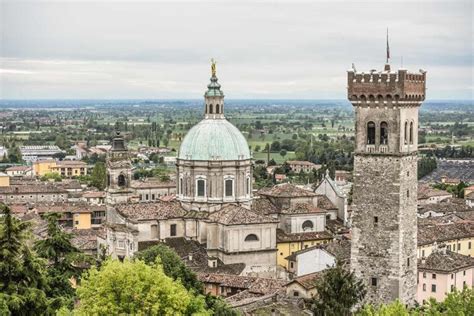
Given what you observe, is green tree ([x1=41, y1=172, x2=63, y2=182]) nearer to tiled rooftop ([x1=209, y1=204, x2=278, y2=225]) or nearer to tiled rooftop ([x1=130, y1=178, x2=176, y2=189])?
tiled rooftop ([x1=130, y1=178, x2=176, y2=189])

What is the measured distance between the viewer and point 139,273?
1120 inches

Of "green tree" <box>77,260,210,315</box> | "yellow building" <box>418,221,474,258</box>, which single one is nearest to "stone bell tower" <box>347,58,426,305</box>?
"green tree" <box>77,260,210,315</box>

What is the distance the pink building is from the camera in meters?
46.8

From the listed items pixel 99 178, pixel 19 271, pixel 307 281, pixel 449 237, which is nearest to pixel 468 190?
pixel 449 237

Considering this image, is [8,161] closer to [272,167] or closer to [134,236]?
[272,167]

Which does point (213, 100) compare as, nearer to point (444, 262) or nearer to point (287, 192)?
point (287, 192)

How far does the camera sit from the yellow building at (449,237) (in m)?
54.1

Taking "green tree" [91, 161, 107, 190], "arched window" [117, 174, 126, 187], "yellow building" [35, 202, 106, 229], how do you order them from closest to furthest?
"arched window" [117, 174, 126, 187] < "yellow building" [35, 202, 106, 229] < "green tree" [91, 161, 107, 190]

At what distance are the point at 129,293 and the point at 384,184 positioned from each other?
13.7 m

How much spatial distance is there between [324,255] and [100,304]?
2378 cm

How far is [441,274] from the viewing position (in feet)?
153

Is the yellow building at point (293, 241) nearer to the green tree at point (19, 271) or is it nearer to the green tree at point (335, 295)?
the green tree at point (335, 295)

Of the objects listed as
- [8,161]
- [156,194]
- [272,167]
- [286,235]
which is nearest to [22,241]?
[286,235]

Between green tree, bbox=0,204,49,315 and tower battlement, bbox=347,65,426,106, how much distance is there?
16.0 meters
